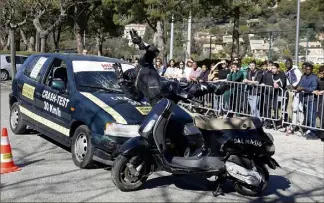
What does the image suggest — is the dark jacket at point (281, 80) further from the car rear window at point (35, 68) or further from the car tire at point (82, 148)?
the car tire at point (82, 148)

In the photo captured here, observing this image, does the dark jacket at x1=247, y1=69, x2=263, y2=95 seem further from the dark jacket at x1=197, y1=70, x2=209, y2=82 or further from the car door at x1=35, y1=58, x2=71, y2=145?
the car door at x1=35, y1=58, x2=71, y2=145

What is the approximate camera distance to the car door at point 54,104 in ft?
23.7

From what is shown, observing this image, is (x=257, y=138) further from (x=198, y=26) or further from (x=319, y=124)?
Result: (x=198, y=26)

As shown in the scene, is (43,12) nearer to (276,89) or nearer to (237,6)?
(237,6)

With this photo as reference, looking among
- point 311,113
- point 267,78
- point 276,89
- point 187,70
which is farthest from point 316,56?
point 311,113

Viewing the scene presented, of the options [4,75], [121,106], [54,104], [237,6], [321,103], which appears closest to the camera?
[121,106]

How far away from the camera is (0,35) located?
150ft

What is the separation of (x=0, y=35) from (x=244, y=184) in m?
43.8

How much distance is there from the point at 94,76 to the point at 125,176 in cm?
244

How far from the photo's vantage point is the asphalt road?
5566 millimetres

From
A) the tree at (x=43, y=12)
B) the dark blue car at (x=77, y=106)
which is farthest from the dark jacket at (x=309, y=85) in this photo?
the tree at (x=43, y=12)

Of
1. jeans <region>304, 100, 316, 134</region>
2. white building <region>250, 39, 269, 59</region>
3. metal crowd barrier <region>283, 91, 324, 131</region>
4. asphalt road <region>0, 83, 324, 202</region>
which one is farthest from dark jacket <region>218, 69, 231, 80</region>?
white building <region>250, 39, 269, 59</region>

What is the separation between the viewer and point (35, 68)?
28.6 feet

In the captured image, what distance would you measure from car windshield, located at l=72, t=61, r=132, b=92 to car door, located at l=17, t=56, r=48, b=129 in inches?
42.2
